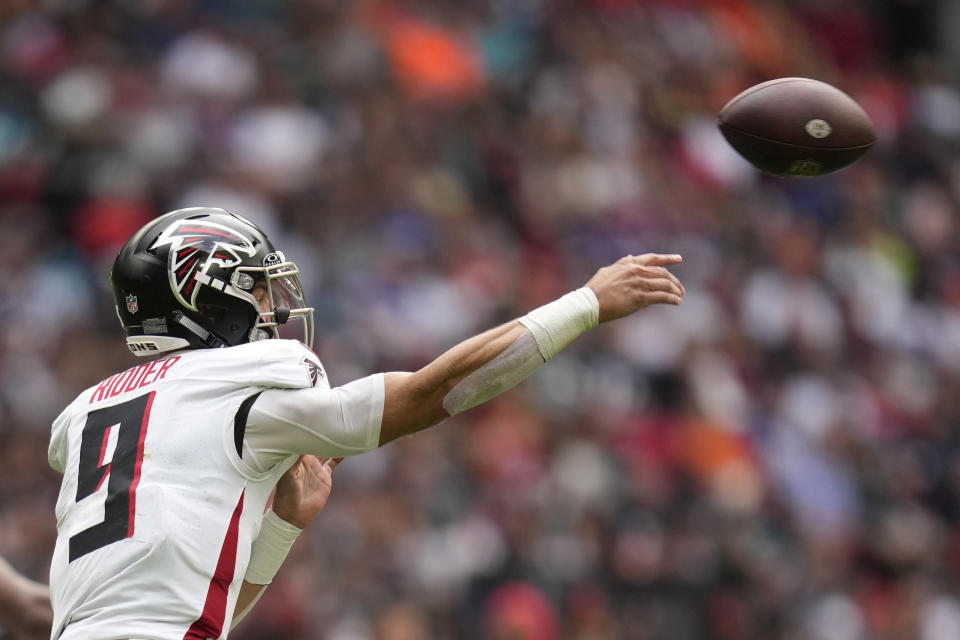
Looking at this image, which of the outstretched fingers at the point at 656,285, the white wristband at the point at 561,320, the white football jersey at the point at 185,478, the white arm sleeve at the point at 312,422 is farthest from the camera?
the outstretched fingers at the point at 656,285

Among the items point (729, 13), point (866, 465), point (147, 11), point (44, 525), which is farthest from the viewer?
point (729, 13)

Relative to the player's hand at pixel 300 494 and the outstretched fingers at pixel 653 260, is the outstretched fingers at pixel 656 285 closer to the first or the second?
the outstretched fingers at pixel 653 260

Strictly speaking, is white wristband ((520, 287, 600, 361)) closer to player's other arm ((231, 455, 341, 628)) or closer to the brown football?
player's other arm ((231, 455, 341, 628))

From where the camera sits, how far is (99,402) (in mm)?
4148

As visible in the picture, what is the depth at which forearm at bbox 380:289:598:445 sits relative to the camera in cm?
398

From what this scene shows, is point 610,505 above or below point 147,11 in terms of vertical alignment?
below

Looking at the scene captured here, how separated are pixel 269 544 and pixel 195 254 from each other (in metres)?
0.93

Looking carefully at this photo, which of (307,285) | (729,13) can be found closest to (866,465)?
(307,285)

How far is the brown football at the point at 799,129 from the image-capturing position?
206 inches

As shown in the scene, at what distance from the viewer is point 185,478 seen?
3.85 m

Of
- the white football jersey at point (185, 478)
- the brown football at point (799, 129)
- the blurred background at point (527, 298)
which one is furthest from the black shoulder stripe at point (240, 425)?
the blurred background at point (527, 298)

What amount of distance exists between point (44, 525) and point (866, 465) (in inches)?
281

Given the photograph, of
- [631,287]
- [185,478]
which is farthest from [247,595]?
[631,287]

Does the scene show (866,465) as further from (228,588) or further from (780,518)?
(228,588)
